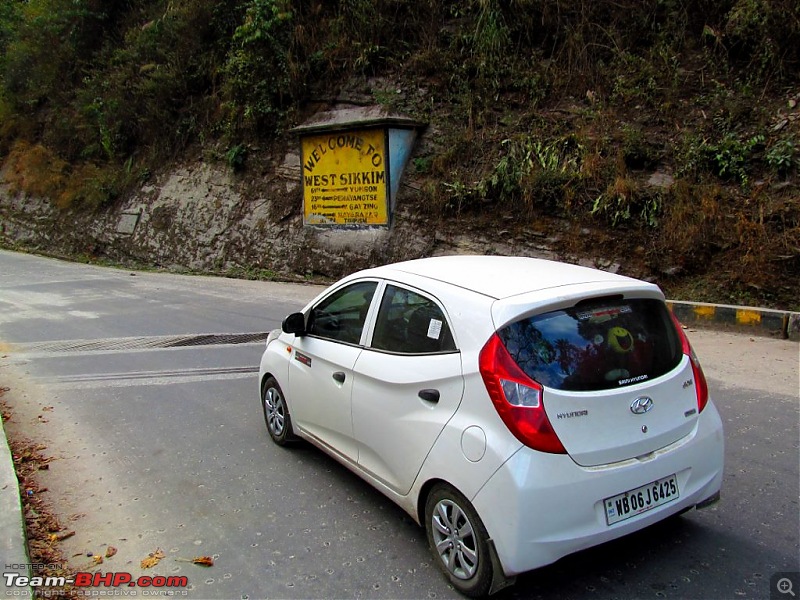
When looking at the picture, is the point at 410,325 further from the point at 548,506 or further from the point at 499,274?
the point at 548,506

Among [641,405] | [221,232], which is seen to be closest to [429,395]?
[641,405]

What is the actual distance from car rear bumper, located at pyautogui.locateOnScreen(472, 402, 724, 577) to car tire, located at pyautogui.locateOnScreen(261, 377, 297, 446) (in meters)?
2.30

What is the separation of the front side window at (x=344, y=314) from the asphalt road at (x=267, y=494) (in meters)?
1.04

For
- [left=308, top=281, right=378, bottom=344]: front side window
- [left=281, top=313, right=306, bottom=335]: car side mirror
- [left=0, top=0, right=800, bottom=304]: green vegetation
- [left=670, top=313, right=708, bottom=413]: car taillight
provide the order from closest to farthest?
[left=670, top=313, right=708, bottom=413]: car taillight, [left=308, top=281, right=378, bottom=344]: front side window, [left=281, top=313, right=306, bottom=335]: car side mirror, [left=0, top=0, right=800, bottom=304]: green vegetation

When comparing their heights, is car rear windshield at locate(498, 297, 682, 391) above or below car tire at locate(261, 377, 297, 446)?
above

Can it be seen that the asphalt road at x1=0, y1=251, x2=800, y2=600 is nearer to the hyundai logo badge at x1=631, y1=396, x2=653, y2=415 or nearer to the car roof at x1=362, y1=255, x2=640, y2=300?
the hyundai logo badge at x1=631, y1=396, x2=653, y2=415

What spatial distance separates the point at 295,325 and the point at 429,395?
63.7 inches

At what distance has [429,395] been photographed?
129 inches

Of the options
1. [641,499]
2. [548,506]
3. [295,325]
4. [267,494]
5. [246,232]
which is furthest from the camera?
[246,232]

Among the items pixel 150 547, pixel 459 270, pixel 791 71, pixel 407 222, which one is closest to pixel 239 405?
pixel 150 547

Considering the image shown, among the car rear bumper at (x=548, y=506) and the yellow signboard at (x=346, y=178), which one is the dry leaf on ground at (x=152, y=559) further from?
the yellow signboard at (x=346, y=178)

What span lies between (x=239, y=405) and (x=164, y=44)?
1831cm

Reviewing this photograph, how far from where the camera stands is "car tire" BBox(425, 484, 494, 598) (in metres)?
2.93

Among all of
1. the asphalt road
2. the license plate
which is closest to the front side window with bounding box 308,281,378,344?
the asphalt road
